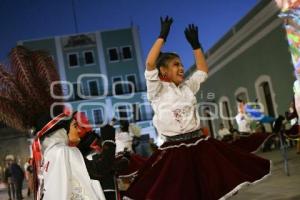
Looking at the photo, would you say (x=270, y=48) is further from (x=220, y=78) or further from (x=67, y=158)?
(x=67, y=158)

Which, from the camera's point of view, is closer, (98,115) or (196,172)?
(196,172)

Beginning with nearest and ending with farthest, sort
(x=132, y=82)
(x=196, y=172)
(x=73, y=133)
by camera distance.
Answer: (x=73, y=133) → (x=196, y=172) → (x=132, y=82)

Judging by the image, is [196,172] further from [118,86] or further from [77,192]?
[118,86]

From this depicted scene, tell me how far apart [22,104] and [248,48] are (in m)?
19.4

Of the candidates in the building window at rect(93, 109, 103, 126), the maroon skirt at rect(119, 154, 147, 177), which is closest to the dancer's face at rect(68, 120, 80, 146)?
the maroon skirt at rect(119, 154, 147, 177)

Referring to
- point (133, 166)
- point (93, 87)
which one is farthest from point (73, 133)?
point (93, 87)

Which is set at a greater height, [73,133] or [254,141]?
[73,133]

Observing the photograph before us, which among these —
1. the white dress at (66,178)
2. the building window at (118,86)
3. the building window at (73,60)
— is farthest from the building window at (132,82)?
the white dress at (66,178)

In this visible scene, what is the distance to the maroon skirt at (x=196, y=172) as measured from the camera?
3.72 metres

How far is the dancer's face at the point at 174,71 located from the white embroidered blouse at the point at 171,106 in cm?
6

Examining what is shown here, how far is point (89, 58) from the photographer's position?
148ft

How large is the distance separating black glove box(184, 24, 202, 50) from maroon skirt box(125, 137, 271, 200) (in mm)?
977

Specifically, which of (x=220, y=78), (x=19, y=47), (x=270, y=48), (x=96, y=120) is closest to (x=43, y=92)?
(x=19, y=47)

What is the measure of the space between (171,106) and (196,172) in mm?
675
